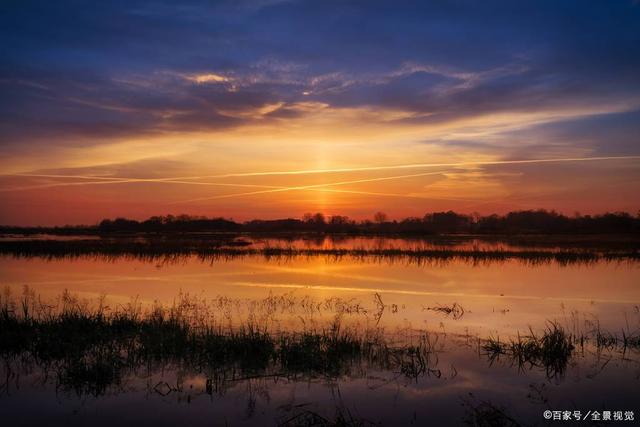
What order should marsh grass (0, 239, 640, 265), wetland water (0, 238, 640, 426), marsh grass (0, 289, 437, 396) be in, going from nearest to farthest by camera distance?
wetland water (0, 238, 640, 426) < marsh grass (0, 289, 437, 396) < marsh grass (0, 239, 640, 265)

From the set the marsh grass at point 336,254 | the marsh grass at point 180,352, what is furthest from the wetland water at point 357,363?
the marsh grass at point 336,254

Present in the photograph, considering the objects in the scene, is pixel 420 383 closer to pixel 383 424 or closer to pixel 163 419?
pixel 383 424

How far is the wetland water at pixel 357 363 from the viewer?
7.40m

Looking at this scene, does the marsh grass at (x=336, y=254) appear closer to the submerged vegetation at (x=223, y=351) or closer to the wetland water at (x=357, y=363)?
the wetland water at (x=357, y=363)

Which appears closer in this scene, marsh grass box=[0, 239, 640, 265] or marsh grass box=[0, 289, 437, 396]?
marsh grass box=[0, 289, 437, 396]

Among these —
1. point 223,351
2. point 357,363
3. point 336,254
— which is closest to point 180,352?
point 223,351

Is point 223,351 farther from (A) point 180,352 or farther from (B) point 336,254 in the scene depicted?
(B) point 336,254

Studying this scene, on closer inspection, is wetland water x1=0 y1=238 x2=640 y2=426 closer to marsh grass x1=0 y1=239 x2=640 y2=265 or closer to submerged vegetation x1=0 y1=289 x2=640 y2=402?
submerged vegetation x1=0 y1=289 x2=640 y2=402

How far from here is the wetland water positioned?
7402 millimetres

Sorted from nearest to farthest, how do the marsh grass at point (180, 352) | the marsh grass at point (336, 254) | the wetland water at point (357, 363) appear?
the wetland water at point (357, 363), the marsh grass at point (180, 352), the marsh grass at point (336, 254)

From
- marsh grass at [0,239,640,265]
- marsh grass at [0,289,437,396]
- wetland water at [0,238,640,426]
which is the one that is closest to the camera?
wetland water at [0,238,640,426]

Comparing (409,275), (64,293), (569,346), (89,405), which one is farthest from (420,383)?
(409,275)

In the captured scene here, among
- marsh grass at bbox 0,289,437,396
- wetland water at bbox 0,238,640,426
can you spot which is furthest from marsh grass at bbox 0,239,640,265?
marsh grass at bbox 0,289,437,396

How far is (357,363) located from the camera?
9609 millimetres
